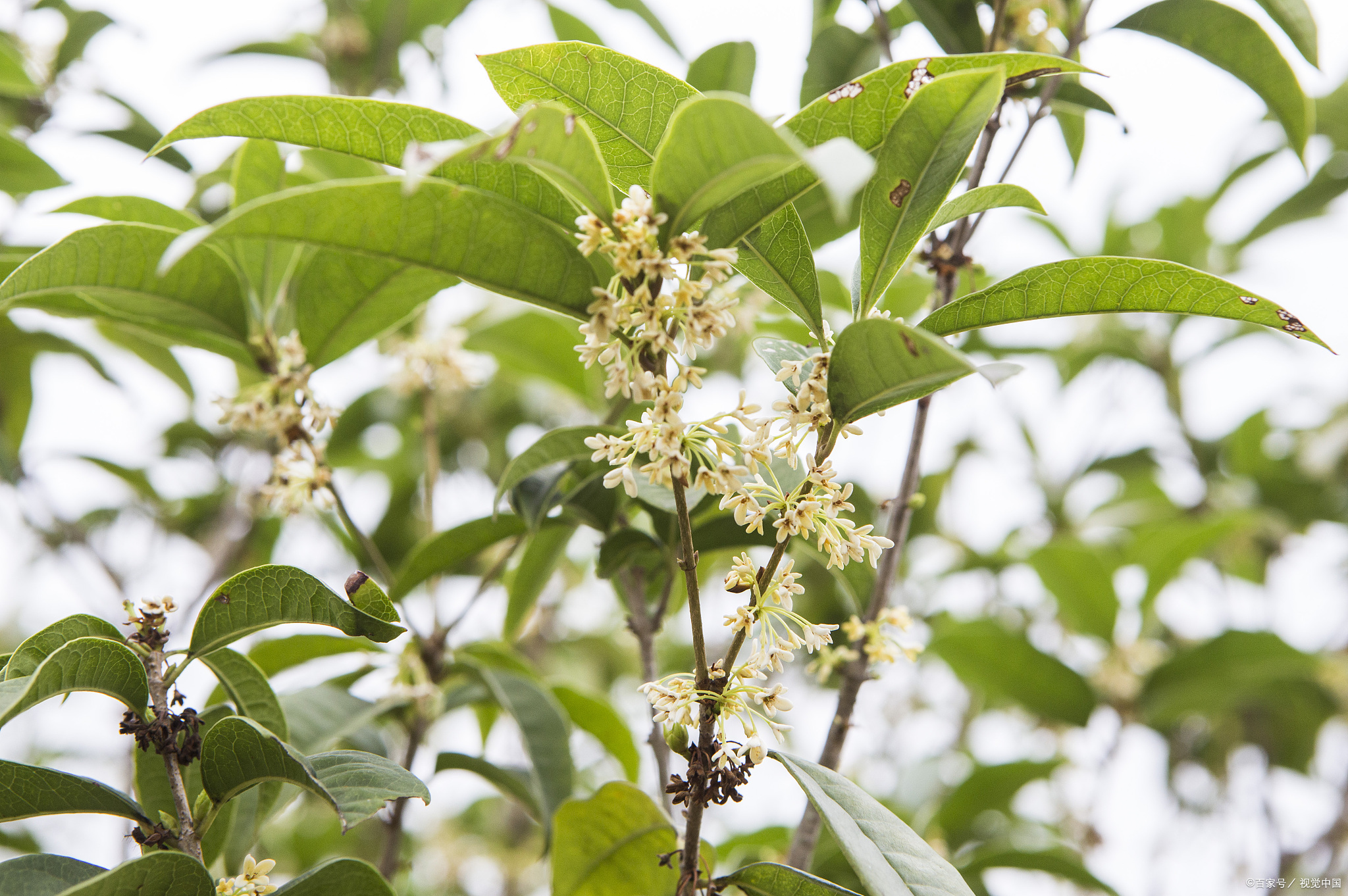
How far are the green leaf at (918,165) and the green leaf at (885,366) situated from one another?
164 mm

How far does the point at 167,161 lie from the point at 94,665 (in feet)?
4.95

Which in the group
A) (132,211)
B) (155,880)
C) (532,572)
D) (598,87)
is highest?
(132,211)

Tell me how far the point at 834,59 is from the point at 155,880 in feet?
5.23

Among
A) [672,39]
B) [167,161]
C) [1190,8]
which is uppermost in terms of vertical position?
[672,39]

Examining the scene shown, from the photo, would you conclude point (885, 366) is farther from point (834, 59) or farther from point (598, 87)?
point (834, 59)

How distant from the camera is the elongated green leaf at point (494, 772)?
1.66 meters

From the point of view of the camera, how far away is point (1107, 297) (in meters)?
0.91

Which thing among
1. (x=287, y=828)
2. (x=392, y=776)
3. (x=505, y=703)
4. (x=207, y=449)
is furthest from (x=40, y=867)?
(x=287, y=828)

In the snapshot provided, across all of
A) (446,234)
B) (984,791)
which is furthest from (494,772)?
(446,234)

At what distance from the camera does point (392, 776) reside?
988 mm

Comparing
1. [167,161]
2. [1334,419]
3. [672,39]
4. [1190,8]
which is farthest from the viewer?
[1334,419]

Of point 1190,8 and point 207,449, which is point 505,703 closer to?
point 1190,8

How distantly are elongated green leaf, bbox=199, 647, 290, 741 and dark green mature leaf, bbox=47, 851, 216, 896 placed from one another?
236 millimetres

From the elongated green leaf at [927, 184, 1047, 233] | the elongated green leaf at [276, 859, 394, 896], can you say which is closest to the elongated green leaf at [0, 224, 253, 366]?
the elongated green leaf at [276, 859, 394, 896]
